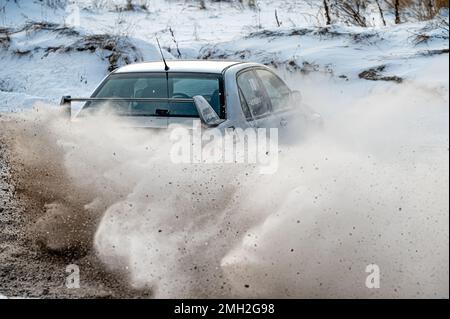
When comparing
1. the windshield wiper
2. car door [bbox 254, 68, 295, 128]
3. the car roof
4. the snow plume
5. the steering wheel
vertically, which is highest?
the car roof

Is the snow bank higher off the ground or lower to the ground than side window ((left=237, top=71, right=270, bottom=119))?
lower

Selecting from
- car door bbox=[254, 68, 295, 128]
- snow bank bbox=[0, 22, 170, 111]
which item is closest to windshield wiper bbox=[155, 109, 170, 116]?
car door bbox=[254, 68, 295, 128]

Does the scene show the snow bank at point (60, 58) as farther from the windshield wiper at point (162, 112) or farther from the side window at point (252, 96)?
the windshield wiper at point (162, 112)

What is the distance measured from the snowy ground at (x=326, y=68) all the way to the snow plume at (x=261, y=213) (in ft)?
0.08

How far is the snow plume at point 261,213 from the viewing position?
437 cm

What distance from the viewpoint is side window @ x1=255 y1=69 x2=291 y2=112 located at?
7086 millimetres

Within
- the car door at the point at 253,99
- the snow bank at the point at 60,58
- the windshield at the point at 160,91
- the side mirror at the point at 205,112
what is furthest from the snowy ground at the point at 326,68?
the windshield at the point at 160,91

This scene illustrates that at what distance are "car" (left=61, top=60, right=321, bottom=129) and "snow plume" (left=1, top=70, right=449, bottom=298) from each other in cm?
27

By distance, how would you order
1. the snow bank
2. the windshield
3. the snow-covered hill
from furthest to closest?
the snow bank
the snow-covered hill
the windshield

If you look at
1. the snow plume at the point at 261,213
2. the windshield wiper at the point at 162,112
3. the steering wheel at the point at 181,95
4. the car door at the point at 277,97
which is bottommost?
the snow plume at the point at 261,213

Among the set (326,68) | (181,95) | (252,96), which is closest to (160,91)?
(181,95)

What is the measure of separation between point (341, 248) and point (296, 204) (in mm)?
557

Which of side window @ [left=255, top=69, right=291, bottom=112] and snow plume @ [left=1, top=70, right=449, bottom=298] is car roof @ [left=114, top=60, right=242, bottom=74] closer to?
side window @ [left=255, top=69, right=291, bottom=112]

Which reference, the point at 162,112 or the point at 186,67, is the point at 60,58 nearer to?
the point at 186,67
